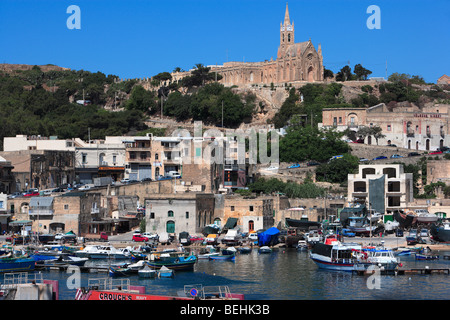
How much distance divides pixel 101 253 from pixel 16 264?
20.3 feet

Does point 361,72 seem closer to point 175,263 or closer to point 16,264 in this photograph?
point 175,263

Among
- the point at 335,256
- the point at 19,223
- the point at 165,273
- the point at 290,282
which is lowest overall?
the point at 290,282

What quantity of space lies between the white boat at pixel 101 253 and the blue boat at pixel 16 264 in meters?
4.20

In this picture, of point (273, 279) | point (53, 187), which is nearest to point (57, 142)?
point (53, 187)

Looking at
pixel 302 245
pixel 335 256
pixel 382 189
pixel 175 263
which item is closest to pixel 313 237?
pixel 302 245

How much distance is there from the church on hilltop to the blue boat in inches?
2739

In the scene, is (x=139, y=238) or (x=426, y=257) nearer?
(x=426, y=257)

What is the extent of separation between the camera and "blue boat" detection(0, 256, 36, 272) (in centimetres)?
4434

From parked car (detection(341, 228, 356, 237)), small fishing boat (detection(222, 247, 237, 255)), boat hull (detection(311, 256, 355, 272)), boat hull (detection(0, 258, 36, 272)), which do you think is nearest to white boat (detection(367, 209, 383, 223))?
parked car (detection(341, 228, 356, 237))

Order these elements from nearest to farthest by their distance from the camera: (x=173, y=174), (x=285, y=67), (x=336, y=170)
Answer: (x=173, y=174)
(x=336, y=170)
(x=285, y=67)

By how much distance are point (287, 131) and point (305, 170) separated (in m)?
10.5

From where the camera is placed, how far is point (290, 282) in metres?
41.5

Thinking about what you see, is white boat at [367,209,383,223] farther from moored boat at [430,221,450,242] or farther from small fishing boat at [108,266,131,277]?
small fishing boat at [108,266,131,277]
